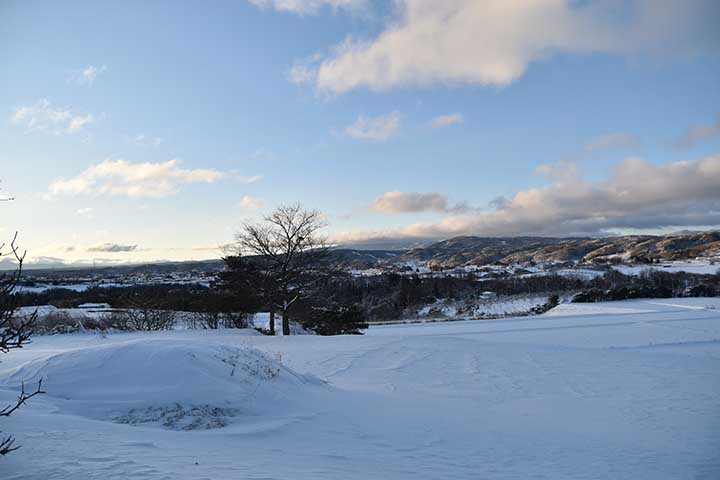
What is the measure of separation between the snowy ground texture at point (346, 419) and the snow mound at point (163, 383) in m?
0.03

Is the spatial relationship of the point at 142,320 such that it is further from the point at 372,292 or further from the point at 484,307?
the point at 372,292

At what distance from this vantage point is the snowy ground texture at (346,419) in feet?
16.9

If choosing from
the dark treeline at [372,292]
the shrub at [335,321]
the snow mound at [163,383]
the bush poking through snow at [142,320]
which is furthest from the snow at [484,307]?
the snow mound at [163,383]

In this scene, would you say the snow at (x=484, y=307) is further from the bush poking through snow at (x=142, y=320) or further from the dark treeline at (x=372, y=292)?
the bush poking through snow at (x=142, y=320)

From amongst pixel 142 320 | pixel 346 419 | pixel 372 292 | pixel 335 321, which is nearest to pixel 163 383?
pixel 346 419

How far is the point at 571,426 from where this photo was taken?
7910 mm

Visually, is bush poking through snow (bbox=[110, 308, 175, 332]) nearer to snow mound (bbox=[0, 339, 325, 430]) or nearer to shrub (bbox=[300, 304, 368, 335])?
shrub (bbox=[300, 304, 368, 335])

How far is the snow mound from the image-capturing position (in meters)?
6.98

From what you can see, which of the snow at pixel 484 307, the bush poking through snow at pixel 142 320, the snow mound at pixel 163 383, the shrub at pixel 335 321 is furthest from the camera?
the snow at pixel 484 307

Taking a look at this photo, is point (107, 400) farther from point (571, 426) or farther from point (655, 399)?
point (655, 399)

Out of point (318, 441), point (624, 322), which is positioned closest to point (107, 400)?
point (318, 441)

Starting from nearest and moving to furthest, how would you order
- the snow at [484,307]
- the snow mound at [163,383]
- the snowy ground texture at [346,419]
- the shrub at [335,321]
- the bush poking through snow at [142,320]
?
1. the snowy ground texture at [346,419]
2. the snow mound at [163,383]
3. the bush poking through snow at [142,320]
4. the shrub at [335,321]
5. the snow at [484,307]

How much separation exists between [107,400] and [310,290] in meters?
17.1

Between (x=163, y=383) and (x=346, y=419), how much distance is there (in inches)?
134
